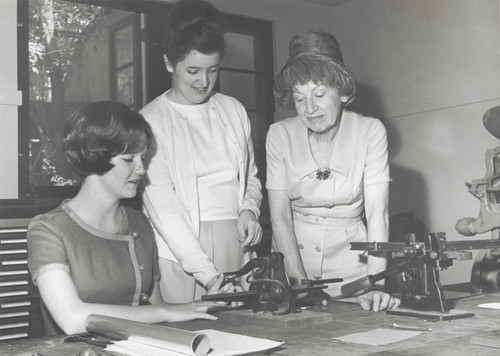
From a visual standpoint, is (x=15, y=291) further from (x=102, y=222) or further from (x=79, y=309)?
(x=79, y=309)

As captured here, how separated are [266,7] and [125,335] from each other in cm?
469

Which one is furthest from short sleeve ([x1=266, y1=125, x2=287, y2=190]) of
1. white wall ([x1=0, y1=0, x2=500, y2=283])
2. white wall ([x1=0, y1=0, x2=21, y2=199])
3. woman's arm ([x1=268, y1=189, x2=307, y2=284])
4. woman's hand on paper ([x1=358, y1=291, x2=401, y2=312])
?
white wall ([x1=0, y1=0, x2=500, y2=283])

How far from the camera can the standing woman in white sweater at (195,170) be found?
Result: 253 cm

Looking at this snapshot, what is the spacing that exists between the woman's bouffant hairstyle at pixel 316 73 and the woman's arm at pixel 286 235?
47 cm

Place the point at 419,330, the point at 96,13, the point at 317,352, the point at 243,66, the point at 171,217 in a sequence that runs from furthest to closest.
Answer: the point at 243,66 → the point at 96,13 → the point at 171,217 → the point at 419,330 → the point at 317,352

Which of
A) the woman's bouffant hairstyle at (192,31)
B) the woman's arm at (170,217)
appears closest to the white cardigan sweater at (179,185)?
the woman's arm at (170,217)

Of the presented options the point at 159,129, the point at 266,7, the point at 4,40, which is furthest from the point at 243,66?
the point at 159,129

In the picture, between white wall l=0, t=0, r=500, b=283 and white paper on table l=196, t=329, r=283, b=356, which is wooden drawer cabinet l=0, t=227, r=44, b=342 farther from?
white wall l=0, t=0, r=500, b=283

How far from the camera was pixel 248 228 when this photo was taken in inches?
102

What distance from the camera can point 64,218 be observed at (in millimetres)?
2213

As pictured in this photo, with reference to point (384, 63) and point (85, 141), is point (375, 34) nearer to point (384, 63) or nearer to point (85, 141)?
point (384, 63)

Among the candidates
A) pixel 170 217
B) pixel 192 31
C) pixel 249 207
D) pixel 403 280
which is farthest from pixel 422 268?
pixel 192 31

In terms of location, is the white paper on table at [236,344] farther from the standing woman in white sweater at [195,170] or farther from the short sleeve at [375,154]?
the short sleeve at [375,154]

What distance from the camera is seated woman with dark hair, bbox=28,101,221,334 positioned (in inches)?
84.7
